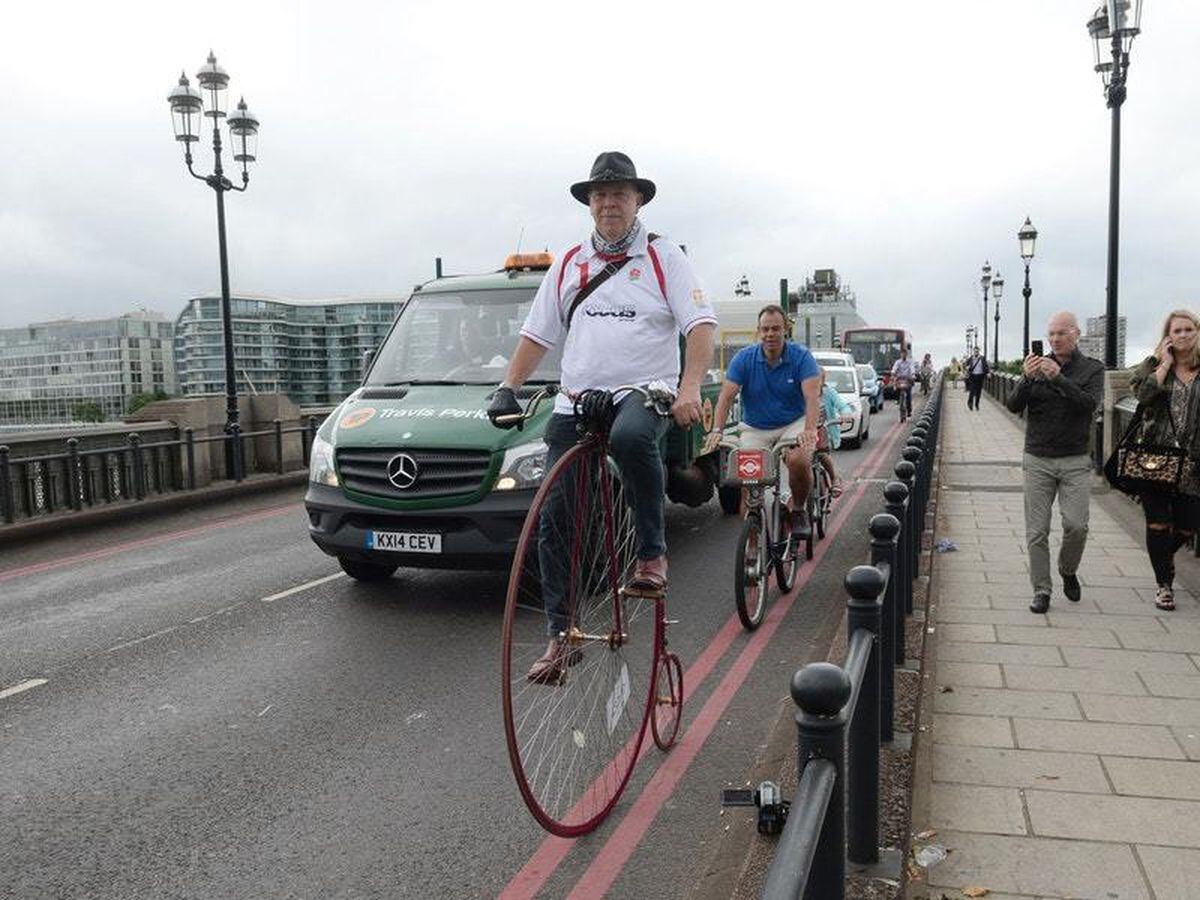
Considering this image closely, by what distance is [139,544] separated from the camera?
35.8ft

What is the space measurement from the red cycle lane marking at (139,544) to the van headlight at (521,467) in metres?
5.32

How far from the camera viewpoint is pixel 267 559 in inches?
372

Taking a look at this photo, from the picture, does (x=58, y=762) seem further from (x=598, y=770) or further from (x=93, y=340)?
(x=93, y=340)

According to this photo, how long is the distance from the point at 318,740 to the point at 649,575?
1.86m

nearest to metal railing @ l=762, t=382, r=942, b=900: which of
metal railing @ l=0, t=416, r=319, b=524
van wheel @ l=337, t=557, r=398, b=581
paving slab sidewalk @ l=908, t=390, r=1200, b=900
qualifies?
paving slab sidewalk @ l=908, t=390, r=1200, b=900

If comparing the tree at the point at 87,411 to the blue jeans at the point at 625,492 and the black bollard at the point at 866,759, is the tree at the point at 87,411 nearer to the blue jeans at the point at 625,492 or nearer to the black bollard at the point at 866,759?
the blue jeans at the point at 625,492

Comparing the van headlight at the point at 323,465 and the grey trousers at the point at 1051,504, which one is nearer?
the grey trousers at the point at 1051,504

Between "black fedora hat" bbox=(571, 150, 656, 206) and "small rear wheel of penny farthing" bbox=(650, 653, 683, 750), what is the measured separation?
1.90 metres

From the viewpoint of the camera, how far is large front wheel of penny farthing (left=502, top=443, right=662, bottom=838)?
138 inches

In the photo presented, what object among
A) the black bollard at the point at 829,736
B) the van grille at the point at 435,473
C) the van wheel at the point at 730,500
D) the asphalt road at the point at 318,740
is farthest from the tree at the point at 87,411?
the black bollard at the point at 829,736

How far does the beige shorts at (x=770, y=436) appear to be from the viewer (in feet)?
24.4

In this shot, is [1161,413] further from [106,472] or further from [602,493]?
[106,472]

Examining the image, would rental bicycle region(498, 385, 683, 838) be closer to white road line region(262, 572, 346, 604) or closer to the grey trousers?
the grey trousers

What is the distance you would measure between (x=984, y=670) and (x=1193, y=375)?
2486 millimetres
